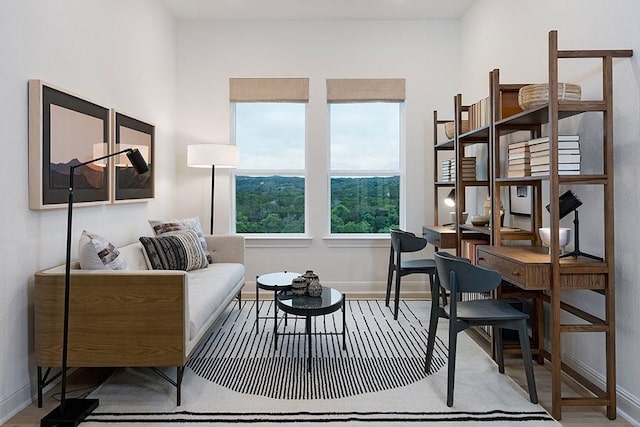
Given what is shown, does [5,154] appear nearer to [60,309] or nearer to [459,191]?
[60,309]

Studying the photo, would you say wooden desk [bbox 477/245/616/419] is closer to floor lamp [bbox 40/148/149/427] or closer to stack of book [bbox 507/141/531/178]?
stack of book [bbox 507/141/531/178]

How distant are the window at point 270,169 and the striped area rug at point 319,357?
4.30 feet

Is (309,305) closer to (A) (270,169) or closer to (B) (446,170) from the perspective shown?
(B) (446,170)

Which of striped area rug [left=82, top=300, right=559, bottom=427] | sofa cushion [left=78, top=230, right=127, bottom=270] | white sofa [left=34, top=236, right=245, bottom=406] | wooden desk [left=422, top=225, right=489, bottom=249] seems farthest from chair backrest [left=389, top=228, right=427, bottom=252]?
sofa cushion [left=78, top=230, right=127, bottom=270]

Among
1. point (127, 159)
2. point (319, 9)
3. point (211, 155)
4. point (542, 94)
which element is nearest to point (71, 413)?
point (127, 159)

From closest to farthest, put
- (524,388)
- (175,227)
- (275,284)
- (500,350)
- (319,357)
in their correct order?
1. (524,388)
2. (500,350)
3. (319,357)
4. (275,284)
5. (175,227)

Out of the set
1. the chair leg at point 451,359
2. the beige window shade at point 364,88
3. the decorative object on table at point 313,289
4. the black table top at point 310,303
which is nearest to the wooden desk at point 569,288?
the chair leg at point 451,359

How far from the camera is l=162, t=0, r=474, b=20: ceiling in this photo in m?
4.33

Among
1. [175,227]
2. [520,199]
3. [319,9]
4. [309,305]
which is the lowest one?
[309,305]

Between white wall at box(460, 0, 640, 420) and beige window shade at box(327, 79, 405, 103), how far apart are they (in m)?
1.63

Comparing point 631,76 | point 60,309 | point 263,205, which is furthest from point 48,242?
point 631,76

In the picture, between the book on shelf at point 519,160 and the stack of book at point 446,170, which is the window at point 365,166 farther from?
→ the book on shelf at point 519,160

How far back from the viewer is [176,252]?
3469mm

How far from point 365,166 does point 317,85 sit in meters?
1.08
